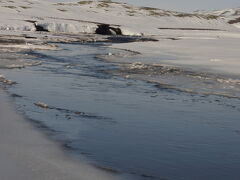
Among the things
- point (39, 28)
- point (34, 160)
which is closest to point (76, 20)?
point (39, 28)

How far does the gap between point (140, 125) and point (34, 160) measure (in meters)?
3.79

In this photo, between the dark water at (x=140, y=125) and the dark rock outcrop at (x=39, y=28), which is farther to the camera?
the dark rock outcrop at (x=39, y=28)

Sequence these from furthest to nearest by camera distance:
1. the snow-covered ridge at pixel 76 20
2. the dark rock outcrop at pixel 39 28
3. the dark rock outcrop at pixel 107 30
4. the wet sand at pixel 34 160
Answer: the dark rock outcrop at pixel 107 30 < the snow-covered ridge at pixel 76 20 < the dark rock outcrop at pixel 39 28 < the wet sand at pixel 34 160

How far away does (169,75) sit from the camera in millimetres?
21203

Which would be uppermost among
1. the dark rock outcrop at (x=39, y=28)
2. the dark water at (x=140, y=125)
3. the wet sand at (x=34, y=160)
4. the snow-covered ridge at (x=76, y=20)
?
the snow-covered ridge at (x=76, y=20)

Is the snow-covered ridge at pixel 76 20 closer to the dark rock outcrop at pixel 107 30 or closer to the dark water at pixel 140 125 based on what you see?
the dark rock outcrop at pixel 107 30

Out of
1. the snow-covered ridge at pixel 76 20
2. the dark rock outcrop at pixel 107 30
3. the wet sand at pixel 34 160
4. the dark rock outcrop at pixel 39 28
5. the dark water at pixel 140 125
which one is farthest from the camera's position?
the dark rock outcrop at pixel 107 30

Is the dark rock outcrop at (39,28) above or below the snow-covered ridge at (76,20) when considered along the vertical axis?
below

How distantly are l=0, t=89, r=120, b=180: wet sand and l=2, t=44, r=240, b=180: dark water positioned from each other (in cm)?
38

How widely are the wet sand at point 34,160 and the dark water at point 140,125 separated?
379 millimetres

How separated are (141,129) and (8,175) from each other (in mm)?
4213

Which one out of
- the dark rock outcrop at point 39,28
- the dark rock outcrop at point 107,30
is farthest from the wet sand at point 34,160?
the dark rock outcrop at point 107,30

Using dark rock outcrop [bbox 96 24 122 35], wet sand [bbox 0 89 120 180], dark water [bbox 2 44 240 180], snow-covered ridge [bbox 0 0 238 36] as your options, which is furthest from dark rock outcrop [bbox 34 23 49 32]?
wet sand [bbox 0 89 120 180]

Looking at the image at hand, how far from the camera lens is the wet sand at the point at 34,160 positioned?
6.71 metres
